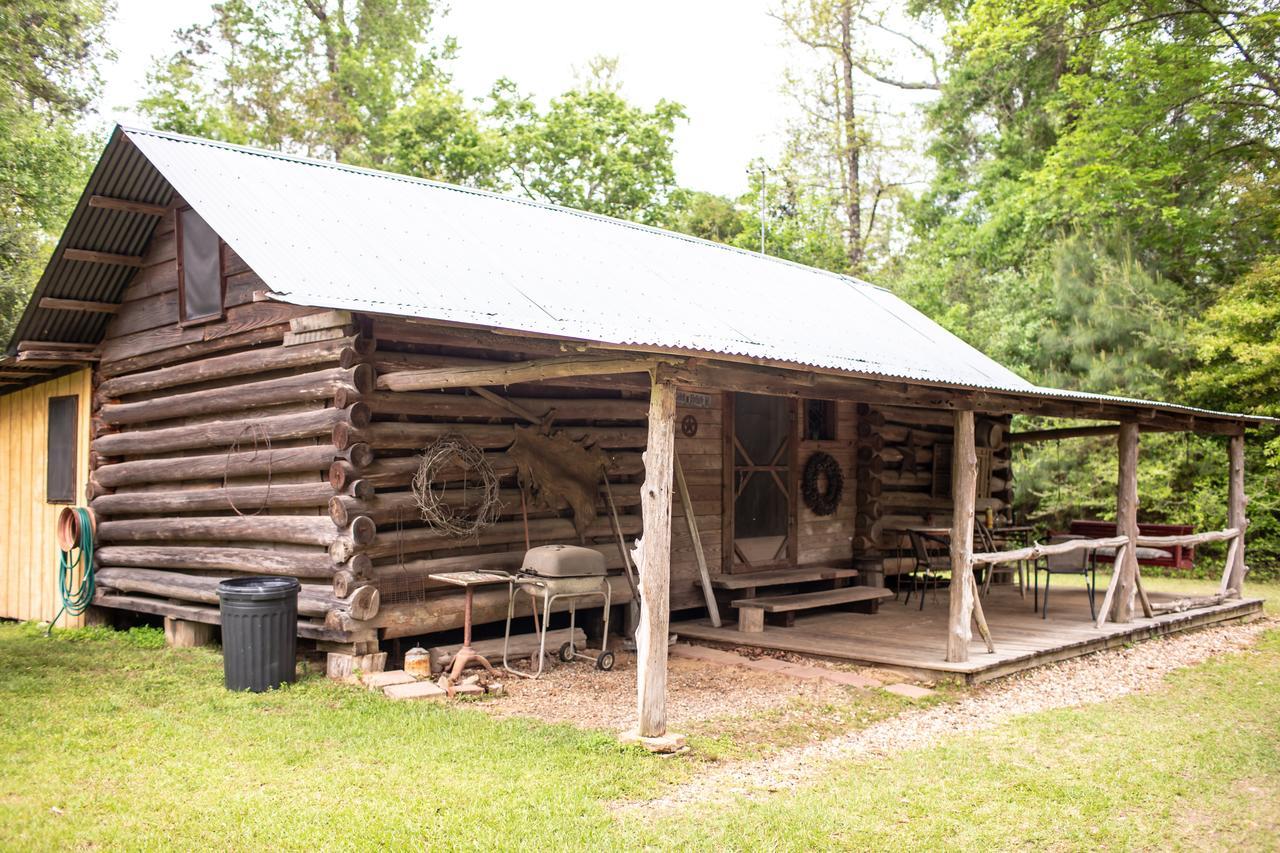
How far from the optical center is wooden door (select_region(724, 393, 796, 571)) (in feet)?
39.9

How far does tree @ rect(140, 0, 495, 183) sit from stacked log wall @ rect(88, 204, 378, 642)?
1446 cm

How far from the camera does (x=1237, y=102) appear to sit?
66.7 feet

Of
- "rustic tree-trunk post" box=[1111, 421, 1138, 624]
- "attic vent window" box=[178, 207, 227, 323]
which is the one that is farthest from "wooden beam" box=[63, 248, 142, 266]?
"rustic tree-trunk post" box=[1111, 421, 1138, 624]

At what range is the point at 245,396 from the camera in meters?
9.71

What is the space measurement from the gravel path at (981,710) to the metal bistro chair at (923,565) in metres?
2.50

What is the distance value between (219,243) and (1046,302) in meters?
17.7

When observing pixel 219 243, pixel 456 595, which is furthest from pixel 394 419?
pixel 219 243

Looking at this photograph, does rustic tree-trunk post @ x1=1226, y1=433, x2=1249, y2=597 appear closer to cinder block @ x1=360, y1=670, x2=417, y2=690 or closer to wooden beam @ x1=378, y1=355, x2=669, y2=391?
wooden beam @ x1=378, y1=355, x2=669, y2=391

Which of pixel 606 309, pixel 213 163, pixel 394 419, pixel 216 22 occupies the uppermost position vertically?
pixel 216 22

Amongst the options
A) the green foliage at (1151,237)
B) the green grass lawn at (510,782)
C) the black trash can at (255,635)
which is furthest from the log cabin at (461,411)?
the green foliage at (1151,237)

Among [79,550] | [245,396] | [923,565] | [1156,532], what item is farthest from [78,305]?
[1156,532]

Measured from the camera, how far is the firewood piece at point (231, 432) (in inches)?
341

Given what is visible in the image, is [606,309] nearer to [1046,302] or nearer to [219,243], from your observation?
[219,243]

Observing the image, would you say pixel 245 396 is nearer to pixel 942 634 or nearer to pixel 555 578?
pixel 555 578
